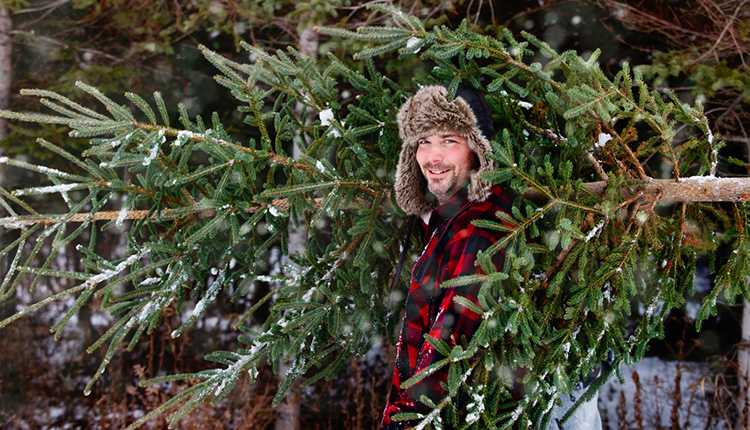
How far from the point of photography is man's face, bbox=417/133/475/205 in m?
2.27

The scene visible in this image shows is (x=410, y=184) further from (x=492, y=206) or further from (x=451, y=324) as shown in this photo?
(x=451, y=324)

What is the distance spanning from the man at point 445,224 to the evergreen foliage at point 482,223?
0.10 metres

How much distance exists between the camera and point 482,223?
201 cm

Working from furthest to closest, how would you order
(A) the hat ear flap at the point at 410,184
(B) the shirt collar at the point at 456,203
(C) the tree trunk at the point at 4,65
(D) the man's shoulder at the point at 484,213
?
(C) the tree trunk at the point at 4,65 < (A) the hat ear flap at the point at 410,184 < (B) the shirt collar at the point at 456,203 < (D) the man's shoulder at the point at 484,213

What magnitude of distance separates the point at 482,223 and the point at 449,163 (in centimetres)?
40

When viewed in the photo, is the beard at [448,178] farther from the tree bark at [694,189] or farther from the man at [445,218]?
the tree bark at [694,189]

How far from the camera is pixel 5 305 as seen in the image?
7195mm

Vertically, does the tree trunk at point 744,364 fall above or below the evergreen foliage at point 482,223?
below

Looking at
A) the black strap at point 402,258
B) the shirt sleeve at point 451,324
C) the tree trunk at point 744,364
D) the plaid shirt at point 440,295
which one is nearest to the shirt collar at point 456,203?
the plaid shirt at point 440,295

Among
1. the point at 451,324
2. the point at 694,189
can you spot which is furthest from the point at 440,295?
the point at 694,189

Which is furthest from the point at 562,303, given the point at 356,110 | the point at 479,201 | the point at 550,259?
the point at 356,110

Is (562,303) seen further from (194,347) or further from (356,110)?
(194,347)

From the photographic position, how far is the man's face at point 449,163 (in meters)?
2.27

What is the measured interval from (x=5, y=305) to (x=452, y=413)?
8023 millimetres
